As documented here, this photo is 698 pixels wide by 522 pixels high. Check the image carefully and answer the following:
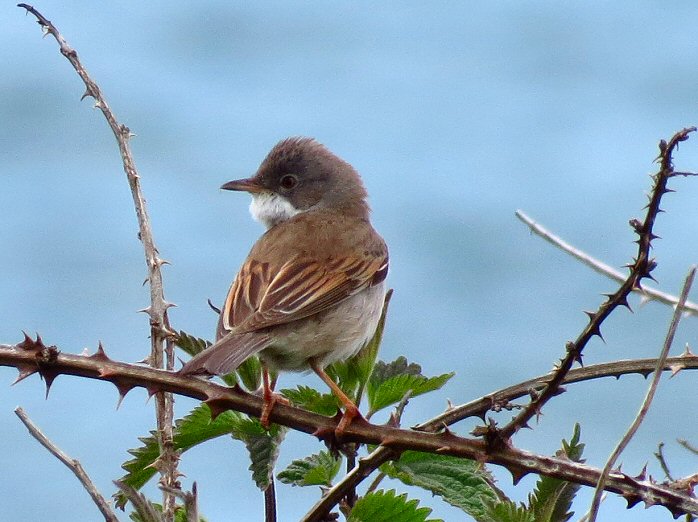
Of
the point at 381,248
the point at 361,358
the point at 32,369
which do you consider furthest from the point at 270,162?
the point at 32,369

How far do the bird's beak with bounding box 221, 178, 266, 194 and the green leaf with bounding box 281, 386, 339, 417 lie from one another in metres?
3.18

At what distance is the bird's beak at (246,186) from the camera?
19.1 feet

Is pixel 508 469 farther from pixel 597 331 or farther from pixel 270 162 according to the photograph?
pixel 270 162

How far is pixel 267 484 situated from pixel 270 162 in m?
3.76

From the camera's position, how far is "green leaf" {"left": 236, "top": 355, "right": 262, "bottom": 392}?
2936 millimetres

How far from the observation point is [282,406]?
8.32 feet

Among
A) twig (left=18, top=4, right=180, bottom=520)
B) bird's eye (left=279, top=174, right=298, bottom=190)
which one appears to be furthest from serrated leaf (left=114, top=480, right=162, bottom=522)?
bird's eye (left=279, top=174, right=298, bottom=190)

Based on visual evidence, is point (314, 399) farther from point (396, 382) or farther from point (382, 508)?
point (382, 508)

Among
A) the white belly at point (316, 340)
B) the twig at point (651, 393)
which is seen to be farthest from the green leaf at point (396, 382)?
the white belly at point (316, 340)

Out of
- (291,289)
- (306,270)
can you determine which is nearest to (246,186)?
(306,270)

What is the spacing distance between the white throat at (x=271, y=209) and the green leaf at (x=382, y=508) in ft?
11.9

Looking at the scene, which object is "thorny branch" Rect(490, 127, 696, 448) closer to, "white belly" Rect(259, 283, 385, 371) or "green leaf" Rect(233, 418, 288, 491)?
"green leaf" Rect(233, 418, 288, 491)

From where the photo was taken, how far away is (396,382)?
8.79 ft

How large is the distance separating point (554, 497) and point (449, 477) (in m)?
0.29
